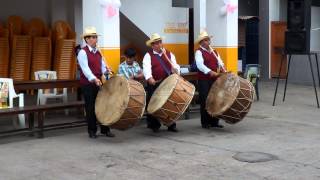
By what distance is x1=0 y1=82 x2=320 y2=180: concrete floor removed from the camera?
6.71 metres

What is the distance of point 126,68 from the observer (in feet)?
33.3

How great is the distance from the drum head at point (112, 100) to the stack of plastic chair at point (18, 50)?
489cm

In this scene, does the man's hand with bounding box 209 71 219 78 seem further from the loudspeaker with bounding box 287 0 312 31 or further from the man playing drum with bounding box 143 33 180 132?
the loudspeaker with bounding box 287 0 312 31

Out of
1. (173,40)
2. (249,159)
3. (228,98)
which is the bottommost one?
(249,159)

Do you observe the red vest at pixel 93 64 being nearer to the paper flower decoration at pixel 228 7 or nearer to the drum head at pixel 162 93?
the drum head at pixel 162 93

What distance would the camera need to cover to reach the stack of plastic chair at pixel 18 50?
12727 mm

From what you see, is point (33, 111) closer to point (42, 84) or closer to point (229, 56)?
point (42, 84)

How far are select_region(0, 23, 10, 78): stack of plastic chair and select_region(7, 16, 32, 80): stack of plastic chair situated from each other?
0.12 m

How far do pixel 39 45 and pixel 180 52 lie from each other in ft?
11.5

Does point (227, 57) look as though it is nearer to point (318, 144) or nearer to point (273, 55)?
point (318, 144)

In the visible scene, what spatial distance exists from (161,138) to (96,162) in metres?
1.91

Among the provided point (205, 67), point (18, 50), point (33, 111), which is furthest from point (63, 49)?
point (205, 67)

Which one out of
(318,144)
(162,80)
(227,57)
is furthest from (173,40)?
(318,144)

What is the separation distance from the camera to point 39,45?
1316 cm
